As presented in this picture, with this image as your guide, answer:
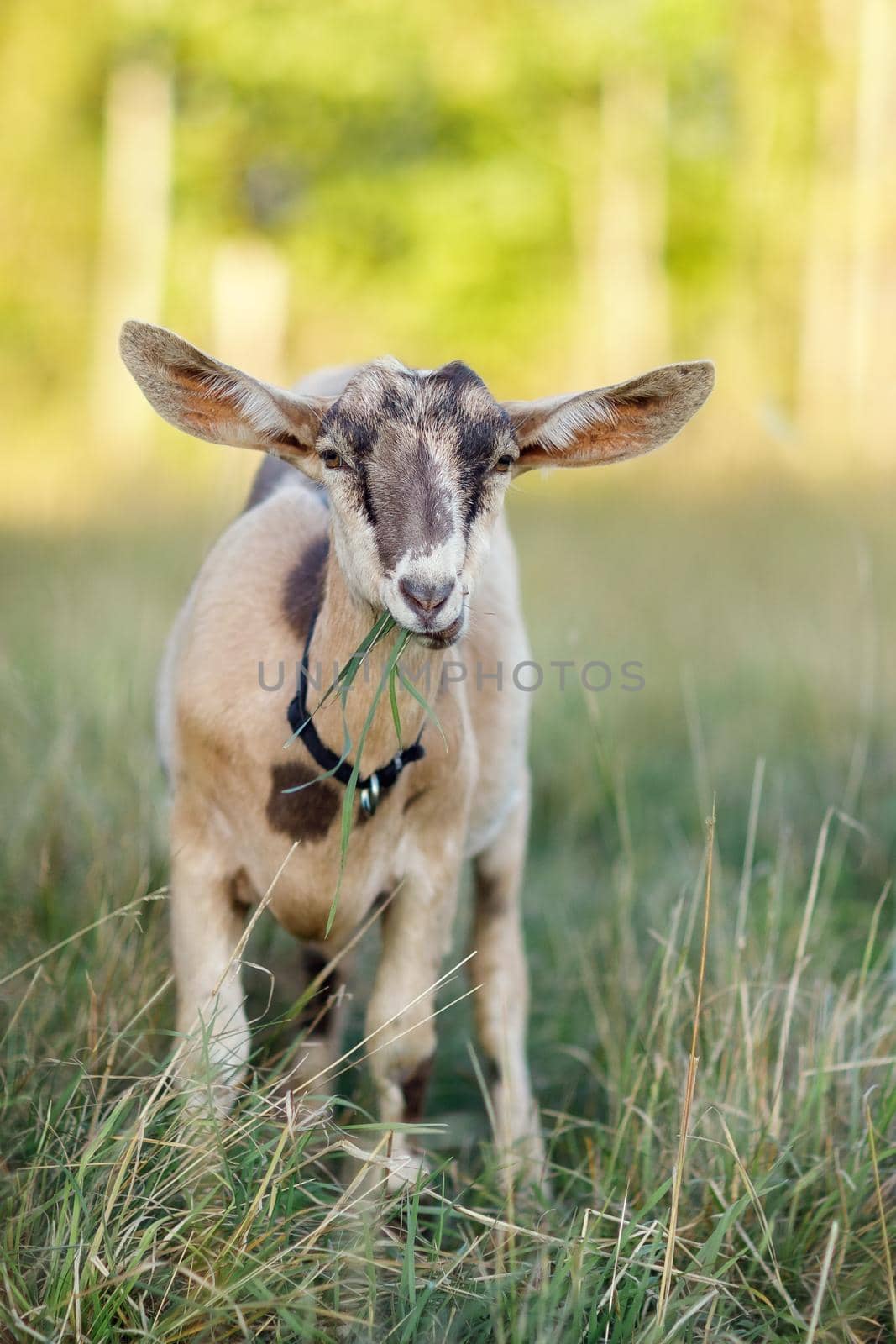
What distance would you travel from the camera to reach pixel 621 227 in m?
19.0

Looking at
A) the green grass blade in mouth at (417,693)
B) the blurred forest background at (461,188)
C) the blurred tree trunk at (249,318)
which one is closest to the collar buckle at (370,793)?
the green grass blade in mouth at (417,693)

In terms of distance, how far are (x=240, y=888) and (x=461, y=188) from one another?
1807 centimetres

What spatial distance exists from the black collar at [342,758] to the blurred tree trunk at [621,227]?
50.1 feet

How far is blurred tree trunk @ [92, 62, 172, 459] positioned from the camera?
1625 centimetres

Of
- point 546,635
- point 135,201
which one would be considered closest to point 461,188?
point 135,201

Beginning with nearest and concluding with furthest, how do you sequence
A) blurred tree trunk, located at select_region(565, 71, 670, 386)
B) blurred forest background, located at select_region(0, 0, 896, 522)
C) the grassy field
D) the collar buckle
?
the grassy field, the collar buckle, blurred forest background, located at select_region(0, 0, 896, 522), blurred tree trunk, located at select_region(565, 71, 670, 386)

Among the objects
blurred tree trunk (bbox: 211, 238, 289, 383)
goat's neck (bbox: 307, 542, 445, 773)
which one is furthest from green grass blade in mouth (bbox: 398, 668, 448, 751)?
blurred tree trunk (bbox: 211, 238, 289, 383)

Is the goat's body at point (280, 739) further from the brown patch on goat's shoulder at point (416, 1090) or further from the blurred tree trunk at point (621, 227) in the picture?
the blurred tree trunk at point (621, 227)

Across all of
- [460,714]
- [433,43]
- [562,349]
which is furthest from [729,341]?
[460,714]

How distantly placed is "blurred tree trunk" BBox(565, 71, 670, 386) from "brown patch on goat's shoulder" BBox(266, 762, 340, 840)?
15297 millimetres

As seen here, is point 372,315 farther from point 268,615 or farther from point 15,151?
point 268,615

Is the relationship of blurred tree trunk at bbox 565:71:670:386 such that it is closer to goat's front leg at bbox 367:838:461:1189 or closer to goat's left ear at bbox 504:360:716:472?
goat's left ear at bbox 504:360:716:472

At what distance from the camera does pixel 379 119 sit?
18875mm

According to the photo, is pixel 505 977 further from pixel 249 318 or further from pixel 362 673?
pixel 249 318
